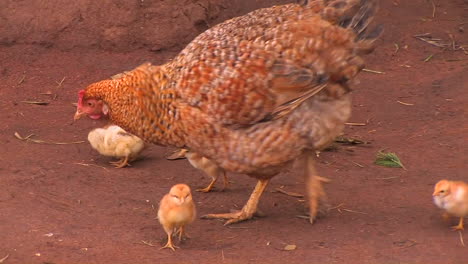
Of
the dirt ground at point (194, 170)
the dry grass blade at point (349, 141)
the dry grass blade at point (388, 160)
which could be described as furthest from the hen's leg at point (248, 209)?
the dry grass blade at point (349, 141)

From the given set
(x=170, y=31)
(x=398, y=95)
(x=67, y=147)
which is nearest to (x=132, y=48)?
(x=170, y=31)

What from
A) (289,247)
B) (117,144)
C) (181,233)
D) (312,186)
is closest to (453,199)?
(312,186)

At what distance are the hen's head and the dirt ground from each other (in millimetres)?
741

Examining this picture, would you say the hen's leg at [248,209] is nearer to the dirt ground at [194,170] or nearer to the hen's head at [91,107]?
the dirt ground at [194,170]

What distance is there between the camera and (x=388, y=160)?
290 inches

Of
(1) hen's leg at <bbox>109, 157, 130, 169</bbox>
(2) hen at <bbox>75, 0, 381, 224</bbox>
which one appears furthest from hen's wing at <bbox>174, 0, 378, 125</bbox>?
(1) hen's leg at <bbox>109, 157, 130, 169</bbox>

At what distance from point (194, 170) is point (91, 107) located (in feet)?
5.03

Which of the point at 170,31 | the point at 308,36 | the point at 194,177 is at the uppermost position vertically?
the point at 308,36

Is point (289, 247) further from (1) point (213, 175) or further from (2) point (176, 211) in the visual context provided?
(1) point (213, 175)

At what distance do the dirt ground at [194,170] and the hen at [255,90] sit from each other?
25.9 inches

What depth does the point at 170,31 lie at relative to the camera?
372 inches

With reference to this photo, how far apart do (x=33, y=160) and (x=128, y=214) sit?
53.1 inches

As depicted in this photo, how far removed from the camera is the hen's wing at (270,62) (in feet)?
19.1

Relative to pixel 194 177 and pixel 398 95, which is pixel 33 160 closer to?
pixel 194 177
